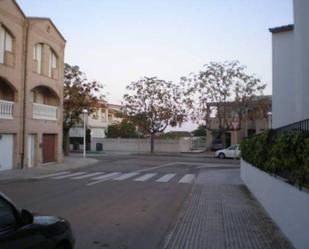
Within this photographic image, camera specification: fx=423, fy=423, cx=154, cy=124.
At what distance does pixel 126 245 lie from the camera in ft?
25.8

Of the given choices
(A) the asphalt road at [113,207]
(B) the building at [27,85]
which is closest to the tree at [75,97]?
(B) the building at [27,85]

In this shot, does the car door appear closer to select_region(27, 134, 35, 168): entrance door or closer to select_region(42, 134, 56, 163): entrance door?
select_region(27, 134, 35, 168): entrance door

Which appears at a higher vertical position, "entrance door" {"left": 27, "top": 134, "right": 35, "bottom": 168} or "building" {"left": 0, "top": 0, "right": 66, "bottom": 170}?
Result: "building" {"left": 0, "top": 0, "right": 66, "bottom": 170}

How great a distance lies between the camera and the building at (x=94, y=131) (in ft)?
204

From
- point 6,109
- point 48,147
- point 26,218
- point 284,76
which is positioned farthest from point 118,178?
point 26,218

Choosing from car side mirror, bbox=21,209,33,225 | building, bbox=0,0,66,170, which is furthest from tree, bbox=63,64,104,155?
car side mirror, bbox=21,209,33,225

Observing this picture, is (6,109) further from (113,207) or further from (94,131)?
(94,131)

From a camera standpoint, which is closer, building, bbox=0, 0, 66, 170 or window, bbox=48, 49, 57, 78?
building, bbox=0, 0, 66, 170

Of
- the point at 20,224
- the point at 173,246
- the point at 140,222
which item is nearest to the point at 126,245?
the point at 173,246

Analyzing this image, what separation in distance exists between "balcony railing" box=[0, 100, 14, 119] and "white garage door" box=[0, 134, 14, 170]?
117cm

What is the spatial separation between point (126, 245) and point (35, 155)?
2318 centimetres

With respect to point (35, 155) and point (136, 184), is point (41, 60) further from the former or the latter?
point (136, 184)

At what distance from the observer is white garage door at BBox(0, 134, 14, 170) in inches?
1000

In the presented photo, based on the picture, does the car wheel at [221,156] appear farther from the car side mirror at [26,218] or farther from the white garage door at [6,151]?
the car side mirror at [26,218]
